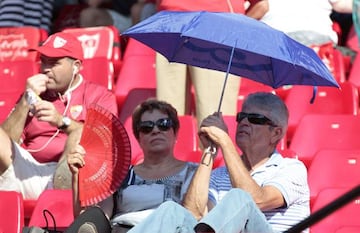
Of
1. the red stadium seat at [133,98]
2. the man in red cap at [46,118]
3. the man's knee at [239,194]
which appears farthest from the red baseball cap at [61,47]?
the man's knee at [239,194]

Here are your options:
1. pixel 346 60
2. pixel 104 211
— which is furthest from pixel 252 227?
pixel 346 60

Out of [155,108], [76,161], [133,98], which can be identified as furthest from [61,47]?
[76,161]

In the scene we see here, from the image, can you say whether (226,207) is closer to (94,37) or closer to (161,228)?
(161,228)

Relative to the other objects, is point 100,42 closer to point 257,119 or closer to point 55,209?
point 55,209

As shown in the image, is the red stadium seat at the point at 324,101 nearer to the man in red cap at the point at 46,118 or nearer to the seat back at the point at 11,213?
the man in red cap at the point at 46,118

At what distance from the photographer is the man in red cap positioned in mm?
6352

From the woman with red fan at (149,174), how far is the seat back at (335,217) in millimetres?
633

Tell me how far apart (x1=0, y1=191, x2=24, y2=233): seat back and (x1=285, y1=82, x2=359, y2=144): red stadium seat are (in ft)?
6.76

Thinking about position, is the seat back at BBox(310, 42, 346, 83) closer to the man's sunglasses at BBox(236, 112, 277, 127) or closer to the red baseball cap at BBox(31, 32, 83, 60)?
the red baseball cap at BBox(31, 32, 83, 60)

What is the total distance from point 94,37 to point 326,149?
2463mm

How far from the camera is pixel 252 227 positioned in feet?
16.7

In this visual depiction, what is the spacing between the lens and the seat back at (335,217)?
5.81 m

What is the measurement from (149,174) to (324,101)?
79.7 inches

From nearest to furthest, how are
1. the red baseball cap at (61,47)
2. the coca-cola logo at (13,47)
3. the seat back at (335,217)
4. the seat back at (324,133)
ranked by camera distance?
the seat back at (335,217) < the red baseball cap at (61,47) < the seat back at (324,133) < the coca-cola logo at (13,47)
